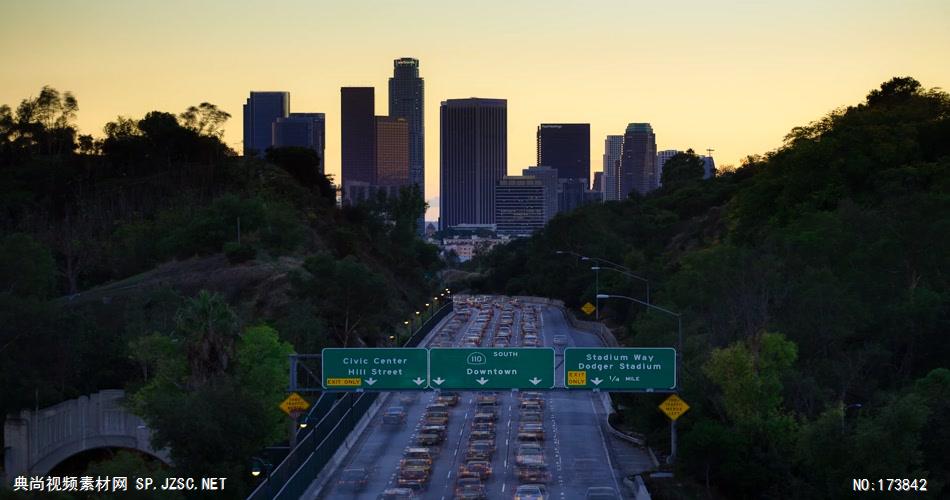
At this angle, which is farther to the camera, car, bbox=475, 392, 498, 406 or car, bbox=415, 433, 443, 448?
car, bbox=475, 392, 498, 406

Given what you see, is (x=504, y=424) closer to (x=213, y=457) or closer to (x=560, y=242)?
(x=213, y=457)

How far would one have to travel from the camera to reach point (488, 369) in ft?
158

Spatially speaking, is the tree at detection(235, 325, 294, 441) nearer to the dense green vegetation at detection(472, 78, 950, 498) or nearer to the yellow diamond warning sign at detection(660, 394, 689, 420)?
the dense green vegetation at detection(472, 78, 950, 498)

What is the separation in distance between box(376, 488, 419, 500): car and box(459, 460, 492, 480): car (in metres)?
3.71

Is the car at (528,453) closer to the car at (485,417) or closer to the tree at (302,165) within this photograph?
the car at (485,417)

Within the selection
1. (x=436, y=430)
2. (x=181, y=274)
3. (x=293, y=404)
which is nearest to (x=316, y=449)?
(x=293, y=404)

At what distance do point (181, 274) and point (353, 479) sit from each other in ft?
202

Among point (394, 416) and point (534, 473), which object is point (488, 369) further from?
point (394, 416)

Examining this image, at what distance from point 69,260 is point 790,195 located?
6829 cm

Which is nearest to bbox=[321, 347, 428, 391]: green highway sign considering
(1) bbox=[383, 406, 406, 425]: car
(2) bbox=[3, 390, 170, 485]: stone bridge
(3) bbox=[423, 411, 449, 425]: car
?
(2) bbox=[3, 390, 170, 485]: stone bridge

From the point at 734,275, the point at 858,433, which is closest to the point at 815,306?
the point at 734,275

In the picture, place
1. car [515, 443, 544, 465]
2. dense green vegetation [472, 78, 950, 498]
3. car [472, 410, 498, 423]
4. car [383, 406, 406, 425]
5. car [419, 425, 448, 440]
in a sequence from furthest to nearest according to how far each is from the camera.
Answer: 1. car [383, 406, 406, 425]
2. car [472, 410, 498, 423]
3. car [419, 425, 448, 440]
4. car [515, 443, 544, 465]
5. dense green vegetation [472, 78, 950, 498]

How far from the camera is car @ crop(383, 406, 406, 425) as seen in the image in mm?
69850

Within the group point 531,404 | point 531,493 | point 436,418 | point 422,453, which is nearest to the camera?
point 531,493
